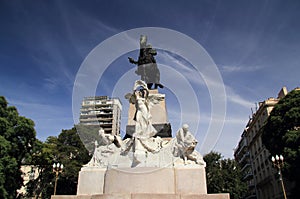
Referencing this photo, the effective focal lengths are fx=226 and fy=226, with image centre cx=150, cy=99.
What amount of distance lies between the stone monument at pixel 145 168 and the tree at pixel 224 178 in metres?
19.5

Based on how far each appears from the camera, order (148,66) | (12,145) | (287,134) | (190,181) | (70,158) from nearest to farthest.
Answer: (190,181)
(148,66)
(287,134)
(12,145)
(70,158)

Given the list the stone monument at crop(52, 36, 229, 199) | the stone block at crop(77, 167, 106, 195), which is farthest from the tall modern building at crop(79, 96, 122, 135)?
the stone block at crop(77, 167, 106, 195)

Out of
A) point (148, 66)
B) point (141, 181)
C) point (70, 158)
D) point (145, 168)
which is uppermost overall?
point (148, 66)

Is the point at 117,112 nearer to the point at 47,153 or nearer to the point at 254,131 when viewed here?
the point at 47,153

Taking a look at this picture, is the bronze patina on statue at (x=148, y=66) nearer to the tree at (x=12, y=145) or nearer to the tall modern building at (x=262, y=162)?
the tree at (x=12, y=145)

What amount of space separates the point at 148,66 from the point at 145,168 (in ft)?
23.7

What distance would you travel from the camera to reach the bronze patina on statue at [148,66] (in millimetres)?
13516

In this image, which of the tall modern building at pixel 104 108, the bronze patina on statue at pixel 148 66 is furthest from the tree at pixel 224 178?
the bronze patina on statue at pixel 148 66

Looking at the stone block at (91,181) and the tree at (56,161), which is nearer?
the stone block at (91,181)

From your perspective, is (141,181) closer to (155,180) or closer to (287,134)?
(155,180)

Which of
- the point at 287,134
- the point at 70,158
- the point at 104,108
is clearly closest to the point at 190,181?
the point at 104,108

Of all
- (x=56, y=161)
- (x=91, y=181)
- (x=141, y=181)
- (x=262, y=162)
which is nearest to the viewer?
(x=141, y=181)

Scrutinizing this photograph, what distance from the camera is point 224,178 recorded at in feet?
89.0

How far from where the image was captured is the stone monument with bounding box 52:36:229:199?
24.8 ft
